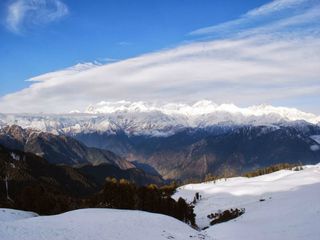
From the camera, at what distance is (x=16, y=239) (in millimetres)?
31859

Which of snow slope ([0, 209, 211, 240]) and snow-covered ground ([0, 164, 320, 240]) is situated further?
snow-covered ground ([0, 164, 320, 240])

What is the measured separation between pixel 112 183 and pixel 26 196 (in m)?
21.0

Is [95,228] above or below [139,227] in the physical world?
above

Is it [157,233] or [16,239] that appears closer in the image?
[16,239]

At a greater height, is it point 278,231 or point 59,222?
point 59,222

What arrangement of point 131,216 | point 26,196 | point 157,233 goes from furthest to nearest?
point 26,196
point 131,216
point 157,233

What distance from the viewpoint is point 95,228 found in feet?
135

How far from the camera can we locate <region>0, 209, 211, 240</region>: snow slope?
34.9 metres

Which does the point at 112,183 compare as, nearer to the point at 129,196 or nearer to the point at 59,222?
the point at 129,196

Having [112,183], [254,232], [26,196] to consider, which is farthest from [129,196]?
[254,232]

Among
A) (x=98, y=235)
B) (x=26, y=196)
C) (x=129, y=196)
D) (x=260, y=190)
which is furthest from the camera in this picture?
(x=260, y=190)

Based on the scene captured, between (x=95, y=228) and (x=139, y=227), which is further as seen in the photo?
(x=139, y=227)

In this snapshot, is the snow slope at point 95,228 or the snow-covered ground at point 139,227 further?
the snow-covered ground at point 139,227

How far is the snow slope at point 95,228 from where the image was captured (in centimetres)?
3488
